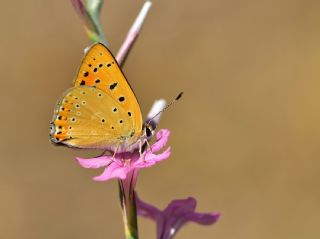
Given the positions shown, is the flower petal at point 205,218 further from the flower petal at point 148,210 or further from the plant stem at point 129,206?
the plant stem at point 129,206

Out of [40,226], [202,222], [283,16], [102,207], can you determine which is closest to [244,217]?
[102,207]

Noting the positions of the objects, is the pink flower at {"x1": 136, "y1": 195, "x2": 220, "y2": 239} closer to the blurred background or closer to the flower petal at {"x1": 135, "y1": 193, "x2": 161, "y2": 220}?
the flower petal at {"x1": 135, "y1": 193, "x2": 161, "y2": 220}

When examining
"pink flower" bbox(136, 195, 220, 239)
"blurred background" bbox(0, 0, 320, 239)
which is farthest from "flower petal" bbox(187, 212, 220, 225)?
"blurred background" bbox(0, 0, 320, 239)

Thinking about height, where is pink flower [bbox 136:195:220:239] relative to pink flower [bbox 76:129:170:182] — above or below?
below

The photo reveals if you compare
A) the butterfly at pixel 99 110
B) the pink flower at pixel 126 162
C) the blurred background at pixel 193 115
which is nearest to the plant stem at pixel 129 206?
the pink flower at pixel 126 162

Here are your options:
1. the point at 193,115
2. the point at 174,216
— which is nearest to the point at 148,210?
the point at 174,216
